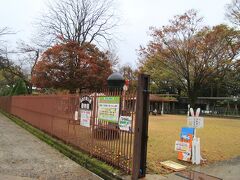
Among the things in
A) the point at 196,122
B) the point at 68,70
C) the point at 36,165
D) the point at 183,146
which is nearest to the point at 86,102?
the point at 36,165

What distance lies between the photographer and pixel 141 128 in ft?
20.4

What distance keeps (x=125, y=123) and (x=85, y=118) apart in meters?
2.31

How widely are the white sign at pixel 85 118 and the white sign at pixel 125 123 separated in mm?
1819

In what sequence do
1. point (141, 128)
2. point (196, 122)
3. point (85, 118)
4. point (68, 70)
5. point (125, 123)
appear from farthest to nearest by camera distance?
point (68, 70) < point (85, 118) < point (196, 122) < point (125, 123) < point (141, 128)

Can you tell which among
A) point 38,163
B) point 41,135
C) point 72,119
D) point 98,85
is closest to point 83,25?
point 98,85

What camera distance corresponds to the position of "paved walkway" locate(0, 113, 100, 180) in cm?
646

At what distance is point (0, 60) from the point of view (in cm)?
2602

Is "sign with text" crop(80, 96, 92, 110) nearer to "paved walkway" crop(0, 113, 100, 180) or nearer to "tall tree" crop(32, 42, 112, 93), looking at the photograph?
"paved walkway" crop(0, 113, 100, 180)

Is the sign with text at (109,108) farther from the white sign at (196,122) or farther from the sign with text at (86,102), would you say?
the white sign at (196,122)

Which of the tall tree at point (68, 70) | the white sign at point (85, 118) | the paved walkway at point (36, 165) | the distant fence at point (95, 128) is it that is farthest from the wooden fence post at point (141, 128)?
the tall tree at point (68, 70)

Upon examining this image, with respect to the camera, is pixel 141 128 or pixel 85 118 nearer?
pixel 141 128

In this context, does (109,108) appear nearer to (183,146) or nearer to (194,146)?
(183,146)

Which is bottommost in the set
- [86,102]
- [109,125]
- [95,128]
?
[95,128]

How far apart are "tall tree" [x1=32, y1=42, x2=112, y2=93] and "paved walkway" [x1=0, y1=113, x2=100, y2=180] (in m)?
17.9
